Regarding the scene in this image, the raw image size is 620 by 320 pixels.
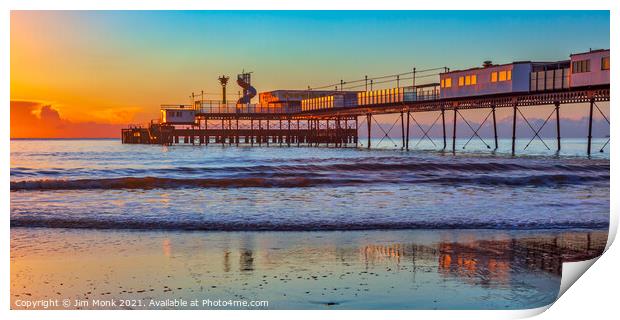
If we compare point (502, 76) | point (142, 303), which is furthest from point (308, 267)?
point (502, 76)

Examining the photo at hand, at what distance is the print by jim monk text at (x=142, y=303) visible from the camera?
617 centimetres

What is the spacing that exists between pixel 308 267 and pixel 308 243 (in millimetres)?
1273

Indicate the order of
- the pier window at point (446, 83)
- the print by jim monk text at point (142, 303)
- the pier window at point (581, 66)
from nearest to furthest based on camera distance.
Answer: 1. the print by jim monk text at point (142, 303)
2. the pier window at point (581, 66)
3. the pier window at point (446, 83)

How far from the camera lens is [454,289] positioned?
6.34 metres

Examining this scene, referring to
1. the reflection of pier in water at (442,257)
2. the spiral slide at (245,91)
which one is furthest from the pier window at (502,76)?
the spiral slide at (245,91)

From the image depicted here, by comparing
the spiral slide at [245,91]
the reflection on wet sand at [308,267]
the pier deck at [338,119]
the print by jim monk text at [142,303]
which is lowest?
the print by jim monk text at [142,303]

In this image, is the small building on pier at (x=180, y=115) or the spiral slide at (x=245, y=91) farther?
the small building on pier at (x=180, y=115)

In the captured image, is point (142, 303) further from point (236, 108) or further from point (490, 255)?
point (236, 108)

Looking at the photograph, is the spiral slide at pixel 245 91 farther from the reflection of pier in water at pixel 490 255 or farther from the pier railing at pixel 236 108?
the reflection of pier in water at pixel 490 255

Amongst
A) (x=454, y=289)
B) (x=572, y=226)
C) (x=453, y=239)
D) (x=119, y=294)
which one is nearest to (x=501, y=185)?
(x=572, y=226)

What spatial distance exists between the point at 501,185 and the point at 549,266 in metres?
9.93

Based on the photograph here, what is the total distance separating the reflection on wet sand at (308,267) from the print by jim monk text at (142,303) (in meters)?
0.06

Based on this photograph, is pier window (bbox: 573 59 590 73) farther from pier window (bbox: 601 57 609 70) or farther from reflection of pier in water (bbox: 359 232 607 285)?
reflection of pier in water (bbox: 359 232 607 285)

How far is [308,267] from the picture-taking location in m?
6.96
